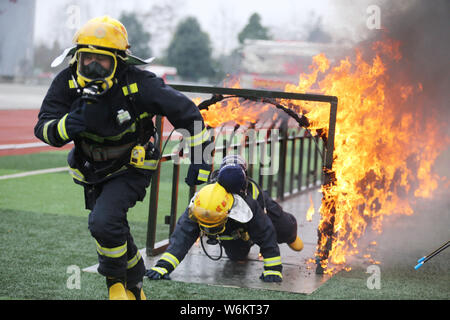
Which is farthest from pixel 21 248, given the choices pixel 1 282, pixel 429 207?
pixel 429 207

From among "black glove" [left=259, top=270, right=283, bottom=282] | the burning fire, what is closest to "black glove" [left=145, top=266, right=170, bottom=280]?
"black glove" [left=259, top=270, right=283, bottom=282]

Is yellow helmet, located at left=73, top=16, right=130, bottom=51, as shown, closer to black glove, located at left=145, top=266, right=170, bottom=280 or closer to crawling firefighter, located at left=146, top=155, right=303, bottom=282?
crawling firefighter, located at left=146, top=155, right=303, bottom=282

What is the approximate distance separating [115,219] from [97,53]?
3.27 feet

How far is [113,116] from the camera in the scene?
4.06 m

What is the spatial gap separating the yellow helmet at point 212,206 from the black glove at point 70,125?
4.88 feet

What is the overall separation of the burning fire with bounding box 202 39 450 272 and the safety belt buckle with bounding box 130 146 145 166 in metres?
2.07

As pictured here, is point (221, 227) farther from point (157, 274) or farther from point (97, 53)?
point (97, 53)

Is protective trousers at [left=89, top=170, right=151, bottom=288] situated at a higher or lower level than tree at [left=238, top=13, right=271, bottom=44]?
lower

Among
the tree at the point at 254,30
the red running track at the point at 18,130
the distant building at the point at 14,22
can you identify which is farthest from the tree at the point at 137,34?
the distant building at the point at 14,22

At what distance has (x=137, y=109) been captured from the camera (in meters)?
4.13

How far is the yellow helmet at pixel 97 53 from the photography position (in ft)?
13.1

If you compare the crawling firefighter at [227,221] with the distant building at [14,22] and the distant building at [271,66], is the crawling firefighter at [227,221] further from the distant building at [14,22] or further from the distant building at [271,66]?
the distant building at [271,66]

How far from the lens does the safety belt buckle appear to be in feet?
13.7

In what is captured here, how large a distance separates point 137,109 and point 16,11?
66.7 ft
